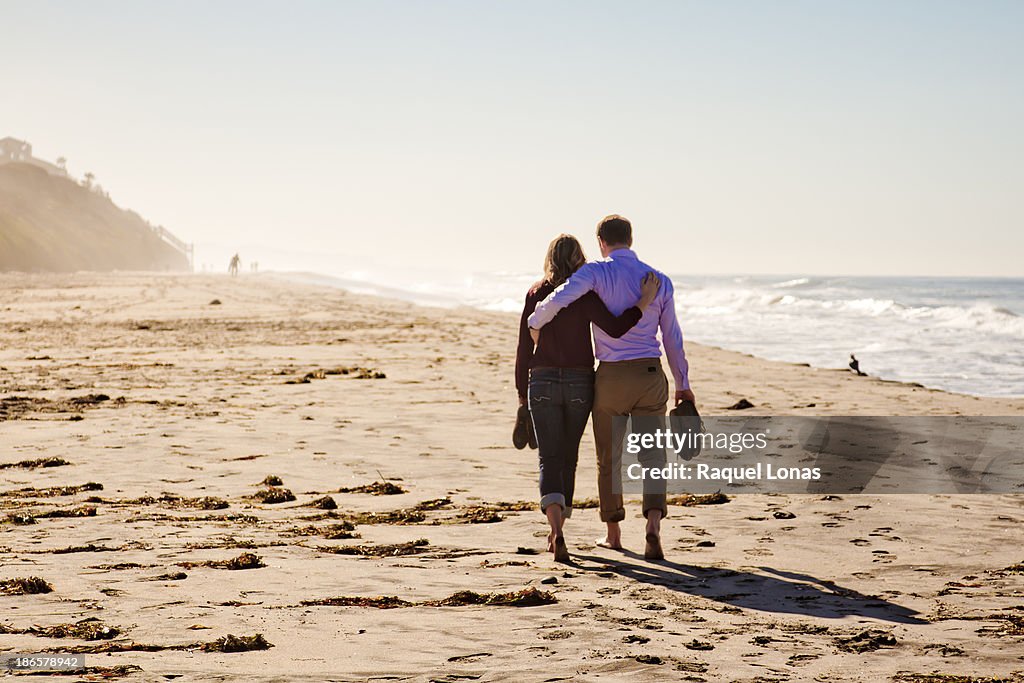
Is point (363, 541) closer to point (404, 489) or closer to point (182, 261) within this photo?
point (404, 489)

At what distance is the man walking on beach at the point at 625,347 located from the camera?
6.22 meters

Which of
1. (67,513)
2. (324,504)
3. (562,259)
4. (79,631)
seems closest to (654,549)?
(562,259)

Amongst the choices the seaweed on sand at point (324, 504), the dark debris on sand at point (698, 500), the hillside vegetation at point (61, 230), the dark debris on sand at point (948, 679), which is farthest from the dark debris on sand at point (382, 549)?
the hillside vegetation at point (61, 230)

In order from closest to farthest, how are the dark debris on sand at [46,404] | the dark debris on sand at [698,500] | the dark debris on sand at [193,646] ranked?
the dark debris on sand at [193,646]
the dark debris on sand at [698,500]
the dark debris on sand at [46,404]

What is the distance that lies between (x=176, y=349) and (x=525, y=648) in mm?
16907

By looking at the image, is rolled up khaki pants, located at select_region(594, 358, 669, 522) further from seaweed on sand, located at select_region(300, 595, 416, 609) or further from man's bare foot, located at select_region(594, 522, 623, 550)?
seaweed on sand, located at select_region(300, 595, 416, 609)

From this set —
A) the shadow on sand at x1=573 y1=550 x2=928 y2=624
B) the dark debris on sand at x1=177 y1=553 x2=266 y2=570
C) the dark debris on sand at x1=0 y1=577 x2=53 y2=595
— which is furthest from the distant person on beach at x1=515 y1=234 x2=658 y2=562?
the dark debris on sand at x1=0 y1=577 x2=53 y2=595

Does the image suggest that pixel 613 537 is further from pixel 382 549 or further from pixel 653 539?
pixel 382 549

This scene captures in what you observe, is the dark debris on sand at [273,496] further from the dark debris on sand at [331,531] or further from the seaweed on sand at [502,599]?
the seaweed on sand at [502,599]

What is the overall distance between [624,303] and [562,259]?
0.50m

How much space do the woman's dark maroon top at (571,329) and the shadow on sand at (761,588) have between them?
1.27m

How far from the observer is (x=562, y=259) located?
21.0ft

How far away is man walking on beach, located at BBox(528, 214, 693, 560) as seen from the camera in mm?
6219

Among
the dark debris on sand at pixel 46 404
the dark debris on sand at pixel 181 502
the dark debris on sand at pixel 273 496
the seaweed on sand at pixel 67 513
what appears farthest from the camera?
the dark debris on sand at pixel 46 404
